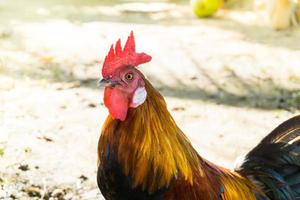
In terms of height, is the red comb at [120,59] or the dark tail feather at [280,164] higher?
the red comb at [120,59]

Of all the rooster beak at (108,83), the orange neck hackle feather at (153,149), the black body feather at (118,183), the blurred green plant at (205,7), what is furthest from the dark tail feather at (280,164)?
the blurred green plant at (205,7)

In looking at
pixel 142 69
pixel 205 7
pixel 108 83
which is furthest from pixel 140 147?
pixel 205 7

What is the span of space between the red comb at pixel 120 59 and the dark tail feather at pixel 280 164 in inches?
34.8

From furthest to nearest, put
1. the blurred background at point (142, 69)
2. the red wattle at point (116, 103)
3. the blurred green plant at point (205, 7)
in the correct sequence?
the blurred green plant at point (205, 7) < the blurred background at point (142, 69) < the red wattle at point (116, 103)

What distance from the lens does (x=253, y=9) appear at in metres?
7.75

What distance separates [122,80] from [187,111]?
2.54 metres

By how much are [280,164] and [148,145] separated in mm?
795

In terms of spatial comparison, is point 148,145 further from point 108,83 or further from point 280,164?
point 280,164

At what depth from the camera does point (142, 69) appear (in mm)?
5992

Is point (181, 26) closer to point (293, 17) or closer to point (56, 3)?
point (293, 17)

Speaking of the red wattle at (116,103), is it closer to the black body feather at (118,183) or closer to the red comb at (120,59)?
the red comb at (120,59)

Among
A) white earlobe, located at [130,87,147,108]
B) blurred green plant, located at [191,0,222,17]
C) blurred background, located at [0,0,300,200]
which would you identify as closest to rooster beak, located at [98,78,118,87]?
white earlobe, located at [130,87,147,108]

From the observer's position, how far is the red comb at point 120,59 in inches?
109

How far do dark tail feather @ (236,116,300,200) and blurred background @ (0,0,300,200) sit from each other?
1.17m
